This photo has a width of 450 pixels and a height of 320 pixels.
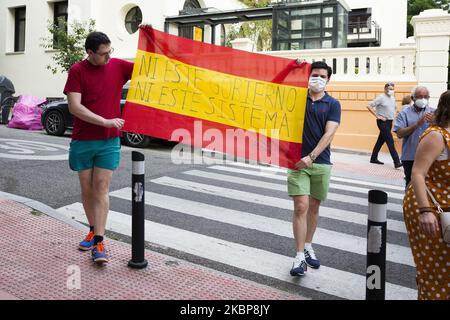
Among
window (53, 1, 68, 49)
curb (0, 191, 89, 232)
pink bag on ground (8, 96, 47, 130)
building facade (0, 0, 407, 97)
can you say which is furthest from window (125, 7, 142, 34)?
curb (0, 191, 89, 232)

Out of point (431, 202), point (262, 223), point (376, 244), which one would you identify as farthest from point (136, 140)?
point (431, 202)

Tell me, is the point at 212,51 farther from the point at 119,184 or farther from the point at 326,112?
the point at 119,184

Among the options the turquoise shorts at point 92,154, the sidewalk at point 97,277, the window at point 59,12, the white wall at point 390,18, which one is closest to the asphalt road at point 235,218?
the sidewalk at point 97,277

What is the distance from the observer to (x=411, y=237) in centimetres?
325

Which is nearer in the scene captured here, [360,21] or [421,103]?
[421,103]

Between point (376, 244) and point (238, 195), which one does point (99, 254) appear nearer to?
point (376, 244)

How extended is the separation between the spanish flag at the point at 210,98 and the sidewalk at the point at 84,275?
4.38 feet

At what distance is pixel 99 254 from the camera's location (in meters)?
4.36

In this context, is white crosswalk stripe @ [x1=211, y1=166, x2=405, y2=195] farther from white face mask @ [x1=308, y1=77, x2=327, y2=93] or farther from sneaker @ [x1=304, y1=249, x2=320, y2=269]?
white face mask @ [x1=308, y1=77, x2=327, y2=93]

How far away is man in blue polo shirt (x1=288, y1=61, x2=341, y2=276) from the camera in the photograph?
4.52 metres

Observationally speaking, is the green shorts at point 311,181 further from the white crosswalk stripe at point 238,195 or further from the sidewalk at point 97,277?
the white crosswalk stripe at point 238,195

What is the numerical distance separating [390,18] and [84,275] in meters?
29.9
